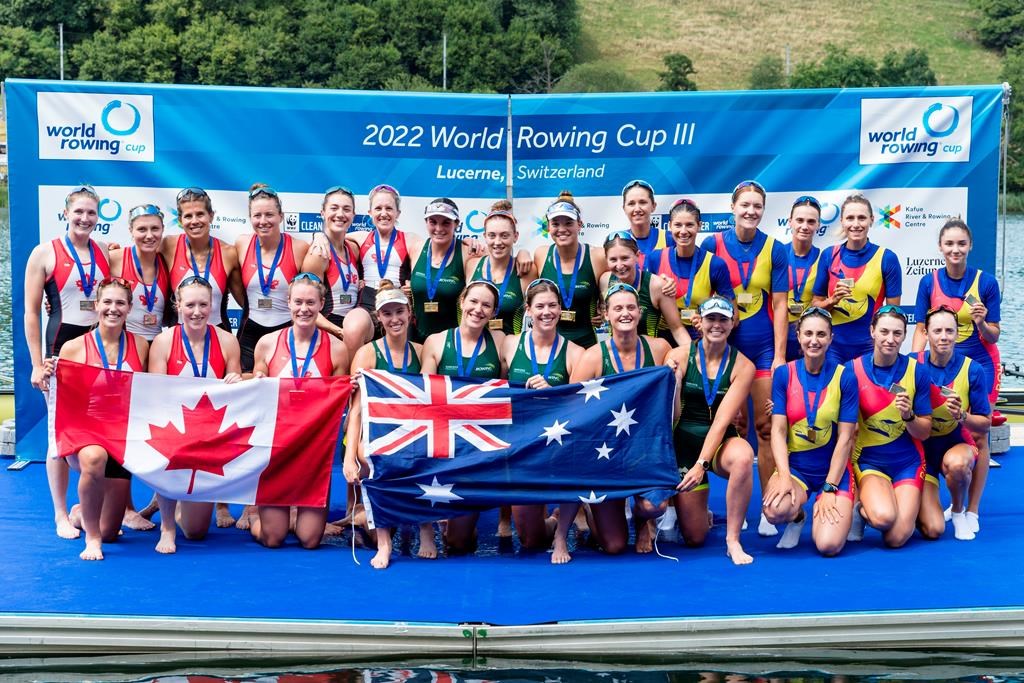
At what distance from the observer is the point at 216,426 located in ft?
20.9

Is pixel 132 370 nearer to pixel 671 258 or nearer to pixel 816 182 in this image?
pixel 671 258

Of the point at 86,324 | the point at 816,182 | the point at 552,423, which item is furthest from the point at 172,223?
the point at 816,182

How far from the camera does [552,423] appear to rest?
6254 mm

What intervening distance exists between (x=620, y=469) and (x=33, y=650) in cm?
287

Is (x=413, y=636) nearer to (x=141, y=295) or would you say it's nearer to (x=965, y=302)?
(x=141, y=295)

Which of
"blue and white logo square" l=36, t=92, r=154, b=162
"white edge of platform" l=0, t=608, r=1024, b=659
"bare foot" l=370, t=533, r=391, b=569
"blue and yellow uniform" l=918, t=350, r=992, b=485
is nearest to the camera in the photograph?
"white edge of platform" l=0, t=608, r=1024, b=659

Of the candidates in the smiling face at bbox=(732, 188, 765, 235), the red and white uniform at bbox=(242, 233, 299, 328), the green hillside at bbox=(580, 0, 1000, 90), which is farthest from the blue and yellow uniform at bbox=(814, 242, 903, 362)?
the green hillside at bbox=(580, 0, 1000, 90)

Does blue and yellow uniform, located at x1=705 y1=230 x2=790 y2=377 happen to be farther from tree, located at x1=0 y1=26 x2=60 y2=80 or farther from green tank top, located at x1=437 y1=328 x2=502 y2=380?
tree, located at x1=0 y1=26 x2=60 y2=80

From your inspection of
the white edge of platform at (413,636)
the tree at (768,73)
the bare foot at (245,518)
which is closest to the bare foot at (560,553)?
the white edge of platform at (413,636)

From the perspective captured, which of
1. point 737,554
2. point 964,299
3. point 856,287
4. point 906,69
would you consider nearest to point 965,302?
→ point 964,299

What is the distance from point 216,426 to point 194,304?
65cm

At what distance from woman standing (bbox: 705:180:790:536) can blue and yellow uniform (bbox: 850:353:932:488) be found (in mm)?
765

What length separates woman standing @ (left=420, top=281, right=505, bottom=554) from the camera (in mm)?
6324

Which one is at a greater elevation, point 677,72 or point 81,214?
point 677,72
